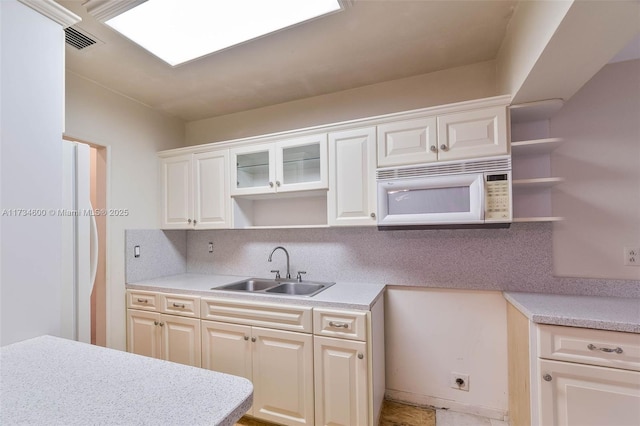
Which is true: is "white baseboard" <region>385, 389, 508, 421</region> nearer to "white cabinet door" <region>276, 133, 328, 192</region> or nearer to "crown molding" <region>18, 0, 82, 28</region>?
"white cabinet door" <region>276, 133, 328, 192</region>

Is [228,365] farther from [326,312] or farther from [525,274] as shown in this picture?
[525,274]

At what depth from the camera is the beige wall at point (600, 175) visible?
170 cm

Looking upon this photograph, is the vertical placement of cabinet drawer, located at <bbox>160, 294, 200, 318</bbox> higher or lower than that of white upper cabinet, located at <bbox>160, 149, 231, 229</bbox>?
lower

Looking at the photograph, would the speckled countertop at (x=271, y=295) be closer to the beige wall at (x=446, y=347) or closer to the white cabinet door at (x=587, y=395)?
the beige wall at (x=446, y=347)

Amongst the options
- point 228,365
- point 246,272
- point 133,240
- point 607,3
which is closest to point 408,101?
point 607,3

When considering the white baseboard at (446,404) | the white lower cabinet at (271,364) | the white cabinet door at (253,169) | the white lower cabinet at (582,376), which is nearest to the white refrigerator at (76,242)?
the white lower cabinet at (271,364)

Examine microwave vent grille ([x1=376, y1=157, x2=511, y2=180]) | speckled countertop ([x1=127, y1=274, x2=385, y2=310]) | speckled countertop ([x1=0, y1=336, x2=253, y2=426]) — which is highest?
microwave vent grille ([x1=376, y1=157, x2=511, y2=180])

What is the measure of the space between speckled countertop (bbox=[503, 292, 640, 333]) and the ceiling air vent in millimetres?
2946

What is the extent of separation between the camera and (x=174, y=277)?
2.72 metres

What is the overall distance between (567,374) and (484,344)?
674mm

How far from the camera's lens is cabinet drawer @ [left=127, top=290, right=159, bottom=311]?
90.4 inches

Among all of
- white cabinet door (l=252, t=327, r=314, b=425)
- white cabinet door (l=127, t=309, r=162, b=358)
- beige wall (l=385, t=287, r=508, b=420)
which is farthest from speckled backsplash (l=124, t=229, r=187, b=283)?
beige wall (l=385, t=287, r=508, b=420)

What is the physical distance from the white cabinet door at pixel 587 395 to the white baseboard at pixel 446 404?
0.70 metres

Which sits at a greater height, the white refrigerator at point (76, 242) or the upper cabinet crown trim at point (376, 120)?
the upper cabinet crown trim at point (376, 120)
